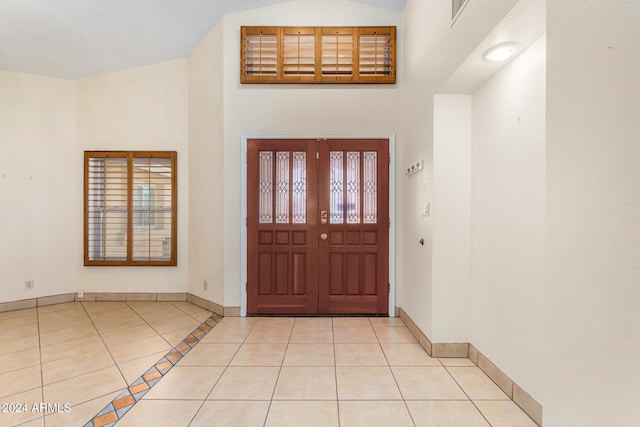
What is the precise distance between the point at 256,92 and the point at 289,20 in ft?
3.04

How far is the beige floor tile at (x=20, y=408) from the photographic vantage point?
172cm

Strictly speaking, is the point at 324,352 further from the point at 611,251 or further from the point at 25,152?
the point at 25,152

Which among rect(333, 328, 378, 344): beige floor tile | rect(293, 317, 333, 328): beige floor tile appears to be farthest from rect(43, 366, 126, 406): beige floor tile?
rect(333, 328, 378, 344): beige floor tile

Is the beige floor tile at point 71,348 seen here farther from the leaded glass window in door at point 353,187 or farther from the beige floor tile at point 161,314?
the leaded glass window in door at point 353,187

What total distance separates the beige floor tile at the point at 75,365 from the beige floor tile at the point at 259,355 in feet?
3.30

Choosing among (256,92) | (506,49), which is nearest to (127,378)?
(256,92)

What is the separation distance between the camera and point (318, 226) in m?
3.49

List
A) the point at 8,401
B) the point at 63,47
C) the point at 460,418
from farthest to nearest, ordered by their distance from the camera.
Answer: the point at 63,47 < the point at 8,401 < the point at 460,418

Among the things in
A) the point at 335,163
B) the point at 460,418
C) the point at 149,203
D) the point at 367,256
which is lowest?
the point at 460,418

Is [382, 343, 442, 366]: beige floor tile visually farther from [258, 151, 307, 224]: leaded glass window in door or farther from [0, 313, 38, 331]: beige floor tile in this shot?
[0, 313, 38, 331]: beige floor tile

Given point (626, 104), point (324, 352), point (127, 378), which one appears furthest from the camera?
point (324, 352)

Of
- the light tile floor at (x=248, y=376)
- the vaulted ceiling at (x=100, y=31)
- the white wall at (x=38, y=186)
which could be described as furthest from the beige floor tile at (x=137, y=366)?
the vaulted ceiling at (x=100, y=31)

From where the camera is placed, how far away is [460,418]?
5.74ft

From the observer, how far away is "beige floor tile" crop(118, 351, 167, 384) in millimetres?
2180
